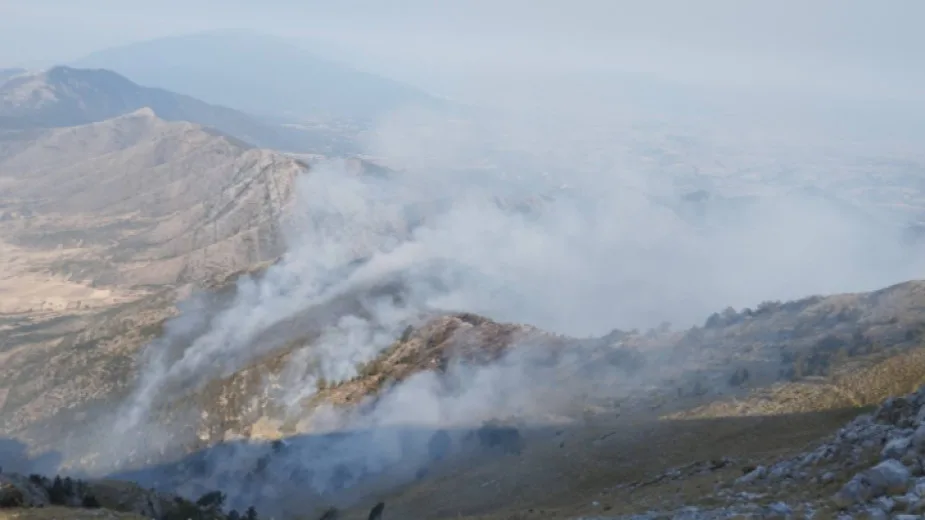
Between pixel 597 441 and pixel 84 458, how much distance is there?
182 meters

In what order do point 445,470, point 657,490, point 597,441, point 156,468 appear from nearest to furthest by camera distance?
point 657,490 → point 597,441 → point 445,470 → point 156,468

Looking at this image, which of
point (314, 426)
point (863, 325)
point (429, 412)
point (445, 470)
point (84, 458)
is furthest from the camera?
point (84, 458)

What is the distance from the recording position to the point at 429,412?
5669 inches

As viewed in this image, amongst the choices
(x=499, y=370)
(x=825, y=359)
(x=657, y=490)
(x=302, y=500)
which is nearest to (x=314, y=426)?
(x=302, y=500)

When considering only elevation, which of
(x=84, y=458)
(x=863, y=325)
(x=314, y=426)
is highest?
(x=863, y=325)

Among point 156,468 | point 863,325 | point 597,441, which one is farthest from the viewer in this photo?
point 156,468

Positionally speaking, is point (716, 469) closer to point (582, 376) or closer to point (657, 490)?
point (657, 490)

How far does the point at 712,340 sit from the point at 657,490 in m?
85.6

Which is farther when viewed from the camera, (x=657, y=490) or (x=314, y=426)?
(x=314, y=426)

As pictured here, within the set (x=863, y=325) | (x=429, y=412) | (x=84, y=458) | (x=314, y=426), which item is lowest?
(x=84, y=458)

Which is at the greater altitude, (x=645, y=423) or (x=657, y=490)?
(x=657, y=490)

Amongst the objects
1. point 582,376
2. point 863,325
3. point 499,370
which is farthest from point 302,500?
point 863,325

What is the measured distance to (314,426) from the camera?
529 feet

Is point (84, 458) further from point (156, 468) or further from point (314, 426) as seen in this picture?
point (314, 426)
